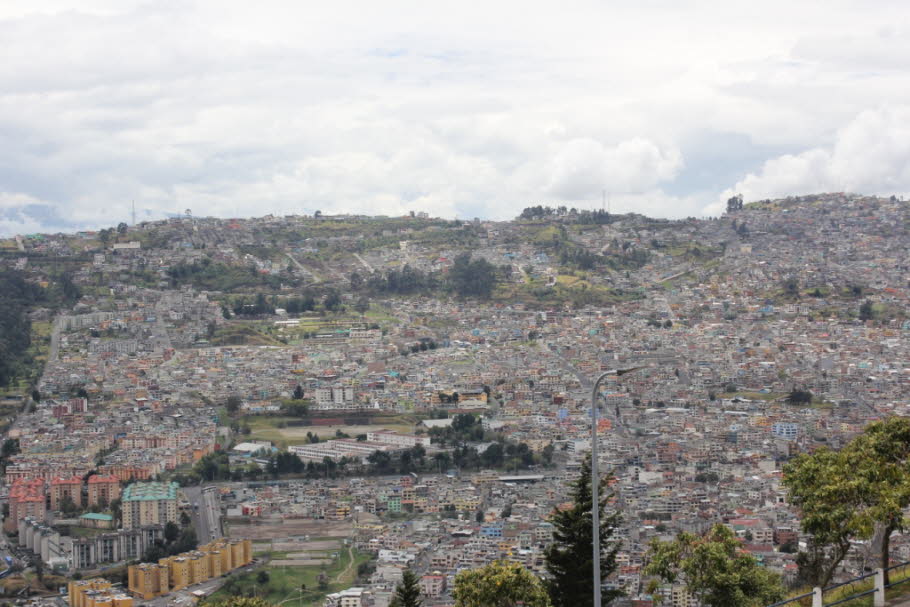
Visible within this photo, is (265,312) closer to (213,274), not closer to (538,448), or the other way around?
(213,274)

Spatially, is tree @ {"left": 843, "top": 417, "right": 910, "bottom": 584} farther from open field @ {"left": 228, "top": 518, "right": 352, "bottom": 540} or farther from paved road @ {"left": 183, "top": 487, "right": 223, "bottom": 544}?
paved road @ {"left": 183, "top": 487, "right": 223, "bottom": 544}

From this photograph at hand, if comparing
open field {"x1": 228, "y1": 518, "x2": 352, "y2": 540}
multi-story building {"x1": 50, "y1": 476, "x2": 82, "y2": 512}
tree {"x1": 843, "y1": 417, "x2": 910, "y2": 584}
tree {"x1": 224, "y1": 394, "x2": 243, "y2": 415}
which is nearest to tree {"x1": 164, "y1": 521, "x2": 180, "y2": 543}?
open field {"x1": 228, "y1": 518, "x2": 352, "y2": 540}

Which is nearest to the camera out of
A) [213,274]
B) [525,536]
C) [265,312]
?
[525,536]

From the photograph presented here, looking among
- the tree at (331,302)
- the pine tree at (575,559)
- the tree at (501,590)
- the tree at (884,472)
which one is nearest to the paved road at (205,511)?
the tree at (501,590)

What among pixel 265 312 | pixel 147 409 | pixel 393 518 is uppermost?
pixel 265 312

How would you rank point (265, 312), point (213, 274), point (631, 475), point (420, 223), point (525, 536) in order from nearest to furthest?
point (525, 536) < point (631, 475) < point (265, 312) < point (213, 274) < point (420, 223)

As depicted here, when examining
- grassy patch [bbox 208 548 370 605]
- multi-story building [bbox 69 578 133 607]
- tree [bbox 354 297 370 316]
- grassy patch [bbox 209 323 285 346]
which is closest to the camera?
multi-story building [bbox 69 578 133 607]

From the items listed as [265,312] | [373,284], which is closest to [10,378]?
[265,312]
